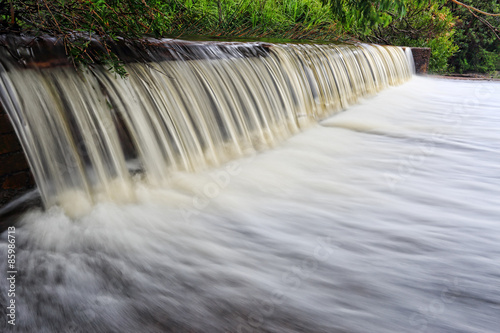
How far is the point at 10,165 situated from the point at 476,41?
14.8 meters

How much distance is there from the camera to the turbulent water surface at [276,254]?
1.57m

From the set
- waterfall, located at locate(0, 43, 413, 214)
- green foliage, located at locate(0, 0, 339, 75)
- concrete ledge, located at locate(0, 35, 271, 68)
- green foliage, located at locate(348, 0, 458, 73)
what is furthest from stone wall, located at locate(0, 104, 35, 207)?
green foliage, located at locate(348, 0, 458, 73)

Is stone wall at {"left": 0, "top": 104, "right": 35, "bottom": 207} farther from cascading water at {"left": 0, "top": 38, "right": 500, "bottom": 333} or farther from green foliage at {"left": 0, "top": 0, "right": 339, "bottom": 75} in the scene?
green foliage at {"left": 0, "top": 0, "right": 339, "bottom": 75}

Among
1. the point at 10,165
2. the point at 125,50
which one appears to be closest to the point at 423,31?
the point at 125,50

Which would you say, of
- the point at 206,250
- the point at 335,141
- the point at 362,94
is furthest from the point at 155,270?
the point at 362,94

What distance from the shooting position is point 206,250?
2.05 metres

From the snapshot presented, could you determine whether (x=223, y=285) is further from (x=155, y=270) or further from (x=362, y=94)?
(x=362, y=94)

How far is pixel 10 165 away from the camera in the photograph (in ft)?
7.02

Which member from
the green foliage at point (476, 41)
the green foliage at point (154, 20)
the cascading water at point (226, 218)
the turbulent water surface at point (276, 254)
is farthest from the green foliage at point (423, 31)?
the turbulent water surface at point (276, 254)

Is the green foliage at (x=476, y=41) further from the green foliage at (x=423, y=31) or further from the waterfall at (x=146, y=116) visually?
the waterfall at (x=146, y=116)

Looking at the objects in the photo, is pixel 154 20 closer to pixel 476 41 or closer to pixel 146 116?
pixel 146 116

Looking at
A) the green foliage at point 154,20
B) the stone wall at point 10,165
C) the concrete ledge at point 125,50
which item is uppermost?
the green foliage at point 154,20

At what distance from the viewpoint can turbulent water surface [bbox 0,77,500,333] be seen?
5.15ft

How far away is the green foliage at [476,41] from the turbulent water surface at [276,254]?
11990mm
